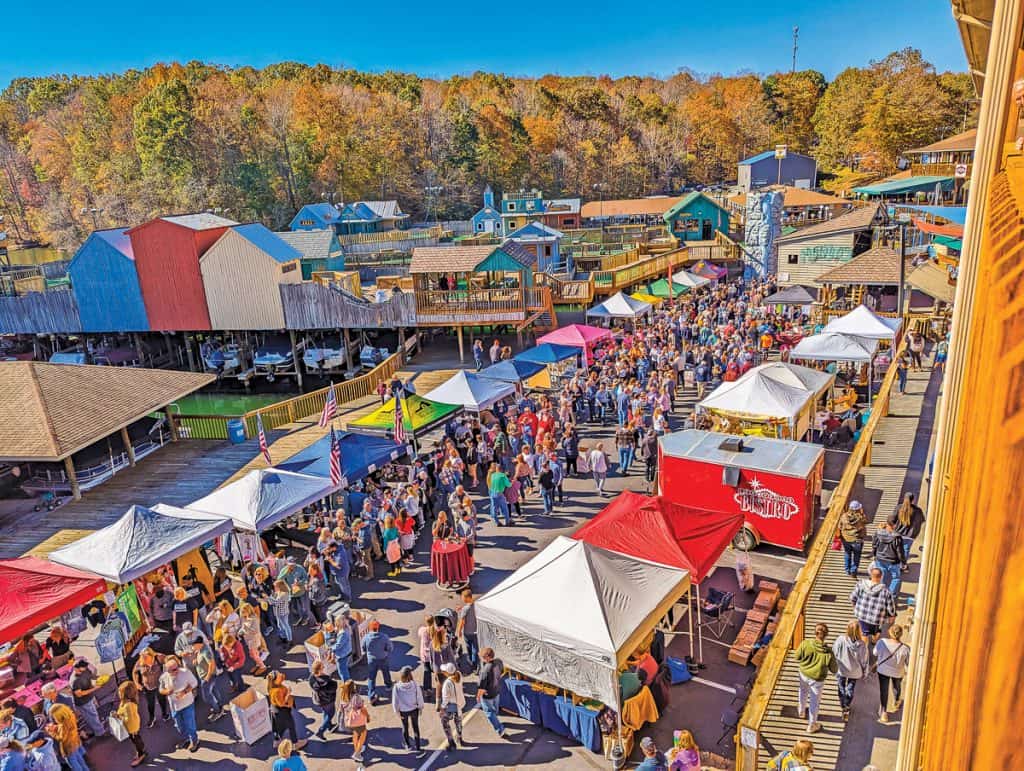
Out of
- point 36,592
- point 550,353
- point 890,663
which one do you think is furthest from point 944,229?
point 36,592

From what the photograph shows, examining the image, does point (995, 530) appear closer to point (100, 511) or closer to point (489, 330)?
point (100, 511)

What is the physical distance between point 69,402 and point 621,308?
770 inches

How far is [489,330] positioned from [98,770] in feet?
102

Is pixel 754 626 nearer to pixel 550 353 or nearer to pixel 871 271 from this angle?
pixel 550 353

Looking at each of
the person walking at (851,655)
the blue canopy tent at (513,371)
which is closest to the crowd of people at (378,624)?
the person walking at (851,655)

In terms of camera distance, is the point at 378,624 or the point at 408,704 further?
the point at 378,624

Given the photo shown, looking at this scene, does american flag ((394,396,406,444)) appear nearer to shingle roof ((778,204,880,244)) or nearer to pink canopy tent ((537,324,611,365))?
pink canopy tent ((537,324,611,365))

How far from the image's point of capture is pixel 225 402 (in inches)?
1436

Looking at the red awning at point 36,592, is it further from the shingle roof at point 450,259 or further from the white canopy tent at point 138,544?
the shingle roof at point 450,259

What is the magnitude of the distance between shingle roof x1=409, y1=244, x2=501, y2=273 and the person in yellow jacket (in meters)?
24.1

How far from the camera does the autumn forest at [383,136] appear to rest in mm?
70750

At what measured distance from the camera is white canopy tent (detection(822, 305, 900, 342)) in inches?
817

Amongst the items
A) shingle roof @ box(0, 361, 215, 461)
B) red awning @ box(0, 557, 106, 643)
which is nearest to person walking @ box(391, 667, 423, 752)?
red awning @ box(0, 557, 106, 643)

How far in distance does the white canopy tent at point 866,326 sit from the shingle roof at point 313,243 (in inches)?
1176
